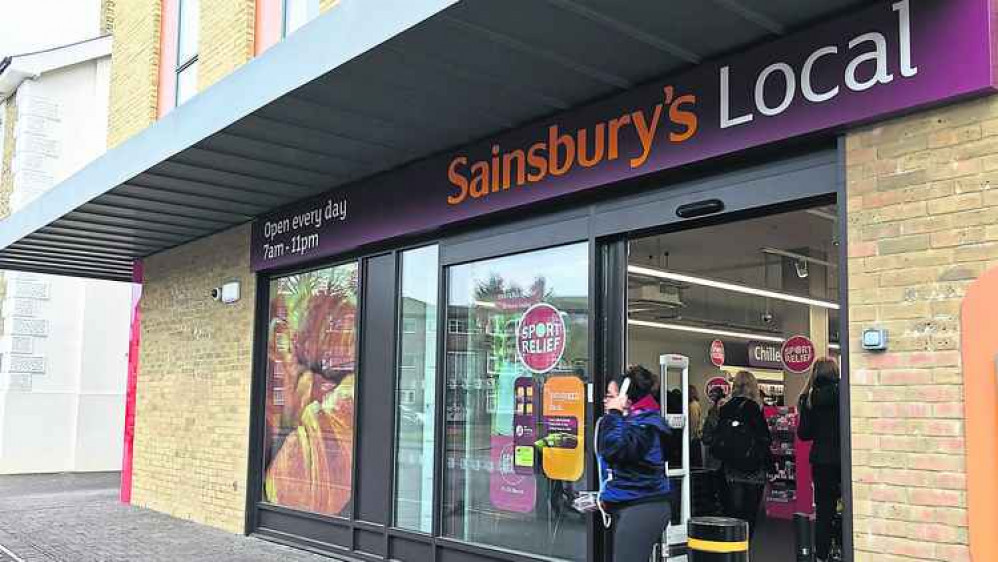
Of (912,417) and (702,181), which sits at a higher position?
(702,181)

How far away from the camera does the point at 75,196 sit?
9719 mm

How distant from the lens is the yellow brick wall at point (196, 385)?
34.3 feet

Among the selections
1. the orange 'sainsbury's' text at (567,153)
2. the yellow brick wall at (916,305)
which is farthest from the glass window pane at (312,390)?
the yellow brick wall at (916,305)

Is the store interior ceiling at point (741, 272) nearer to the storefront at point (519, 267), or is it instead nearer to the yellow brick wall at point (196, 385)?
the storefront at point (519, 267)

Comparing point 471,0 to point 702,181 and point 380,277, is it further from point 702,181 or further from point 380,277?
point 380,277

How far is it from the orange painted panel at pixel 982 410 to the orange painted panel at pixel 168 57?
1053 cm

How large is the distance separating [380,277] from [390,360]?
830 mm

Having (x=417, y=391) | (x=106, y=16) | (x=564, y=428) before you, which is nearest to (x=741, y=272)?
(x=417, y=391)

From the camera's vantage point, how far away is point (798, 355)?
12.4 meters

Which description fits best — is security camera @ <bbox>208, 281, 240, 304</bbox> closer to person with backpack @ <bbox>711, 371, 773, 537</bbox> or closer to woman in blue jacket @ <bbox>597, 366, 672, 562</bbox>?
person with backpack @ <bbox>711, 371, 773, 537</bbox>

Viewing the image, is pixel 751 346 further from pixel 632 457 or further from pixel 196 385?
pixel 632 457

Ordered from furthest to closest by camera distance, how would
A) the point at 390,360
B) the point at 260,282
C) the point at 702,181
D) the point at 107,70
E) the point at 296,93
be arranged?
the point at 107,70 → the point at 260,282 → the point at 390,360 → the point at 296,93 → the point at 702,181

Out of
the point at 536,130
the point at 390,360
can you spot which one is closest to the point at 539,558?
the point at 390,360

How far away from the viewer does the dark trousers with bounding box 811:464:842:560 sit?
722cm
